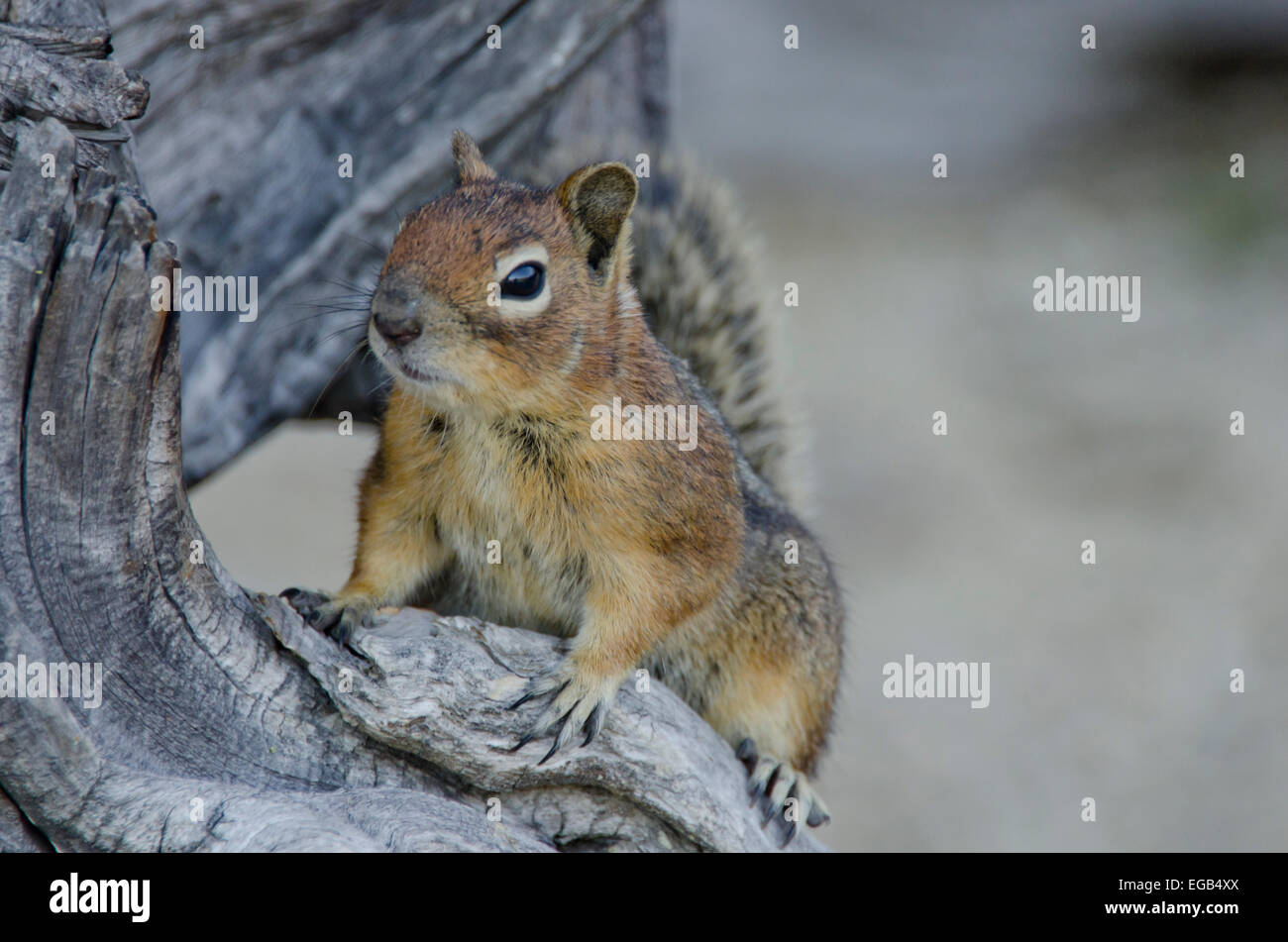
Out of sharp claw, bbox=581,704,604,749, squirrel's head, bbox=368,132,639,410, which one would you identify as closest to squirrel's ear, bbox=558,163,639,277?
squirrel's head, bbox=368,132,639,410

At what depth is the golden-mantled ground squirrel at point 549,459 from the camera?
8.87 feet

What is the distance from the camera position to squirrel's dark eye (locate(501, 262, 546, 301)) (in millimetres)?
2730

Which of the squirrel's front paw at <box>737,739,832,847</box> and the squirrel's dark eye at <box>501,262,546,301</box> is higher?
the squirrel's dark eye at <box>501,262,546,301</box>

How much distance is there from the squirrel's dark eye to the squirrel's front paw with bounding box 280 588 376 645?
895mm

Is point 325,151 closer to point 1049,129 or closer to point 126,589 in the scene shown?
point 126,589

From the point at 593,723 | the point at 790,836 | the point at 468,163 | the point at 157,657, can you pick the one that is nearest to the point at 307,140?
the point at 468,163

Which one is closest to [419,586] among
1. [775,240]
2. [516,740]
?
[516,740]

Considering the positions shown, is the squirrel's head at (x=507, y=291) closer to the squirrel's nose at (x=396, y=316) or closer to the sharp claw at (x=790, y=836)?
the squirrel's nose at (x=396, y=316)

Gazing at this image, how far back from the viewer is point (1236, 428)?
838cm

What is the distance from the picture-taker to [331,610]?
3.06m

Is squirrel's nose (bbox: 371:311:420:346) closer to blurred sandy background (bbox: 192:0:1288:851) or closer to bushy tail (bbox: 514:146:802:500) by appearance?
bushy tail (bbox: 514:146:802:500)

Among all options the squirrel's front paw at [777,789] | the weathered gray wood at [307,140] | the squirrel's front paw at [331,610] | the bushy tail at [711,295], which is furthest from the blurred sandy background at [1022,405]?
the squirrel's front paw at [331,610]

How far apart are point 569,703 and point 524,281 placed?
→ 0.99 metres

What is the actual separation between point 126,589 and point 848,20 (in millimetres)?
9533
